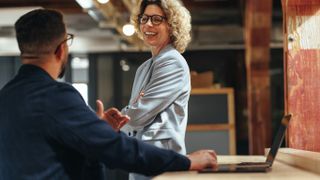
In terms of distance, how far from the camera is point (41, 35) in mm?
1611

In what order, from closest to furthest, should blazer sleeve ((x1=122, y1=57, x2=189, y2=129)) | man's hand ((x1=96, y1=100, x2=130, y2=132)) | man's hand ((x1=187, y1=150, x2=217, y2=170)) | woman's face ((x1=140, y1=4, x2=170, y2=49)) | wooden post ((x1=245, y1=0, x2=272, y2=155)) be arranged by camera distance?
man's hand ((x1=187, y1=150, x2=217, y2=170))
man's hand ((x1=96, y1=100, x2=130, y2=132))
blazer sleeve ((x1=122, y1=57, x2=189, y2=129))
woman's face ((x1=140, y1=4, x2=170, y2=49))
wooden post ((x1=245, y1=0, x2=272, y2=155))

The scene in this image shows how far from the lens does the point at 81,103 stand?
1.53m

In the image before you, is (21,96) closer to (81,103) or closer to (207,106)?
(81,103)

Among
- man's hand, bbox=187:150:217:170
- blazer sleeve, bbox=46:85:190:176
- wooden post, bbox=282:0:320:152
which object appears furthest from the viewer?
wooden post, bbox=282:0:320:152

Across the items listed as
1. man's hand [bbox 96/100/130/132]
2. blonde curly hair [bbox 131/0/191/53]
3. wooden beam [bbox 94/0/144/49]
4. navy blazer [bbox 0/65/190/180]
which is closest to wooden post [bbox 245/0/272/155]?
wooden beam [bbox 94/0/144/49]

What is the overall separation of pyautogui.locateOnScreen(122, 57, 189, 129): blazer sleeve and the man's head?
0.54 metres

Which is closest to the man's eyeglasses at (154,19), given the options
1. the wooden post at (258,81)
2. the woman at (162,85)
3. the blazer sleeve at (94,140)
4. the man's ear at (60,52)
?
the woman at (162,85)

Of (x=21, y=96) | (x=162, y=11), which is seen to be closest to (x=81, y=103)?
(x=21, y=96)

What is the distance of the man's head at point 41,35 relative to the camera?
1.61 m

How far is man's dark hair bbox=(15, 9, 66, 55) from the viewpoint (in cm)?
161

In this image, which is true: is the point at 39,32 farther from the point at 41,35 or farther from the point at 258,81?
the point at 258,81

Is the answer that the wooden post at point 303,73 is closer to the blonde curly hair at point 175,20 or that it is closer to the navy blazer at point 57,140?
the blonde curly hair at point 175,20

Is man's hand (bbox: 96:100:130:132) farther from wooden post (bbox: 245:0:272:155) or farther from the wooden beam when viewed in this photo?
wooden post (bbox: 245:0:272:155)

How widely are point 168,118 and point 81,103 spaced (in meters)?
0.64
